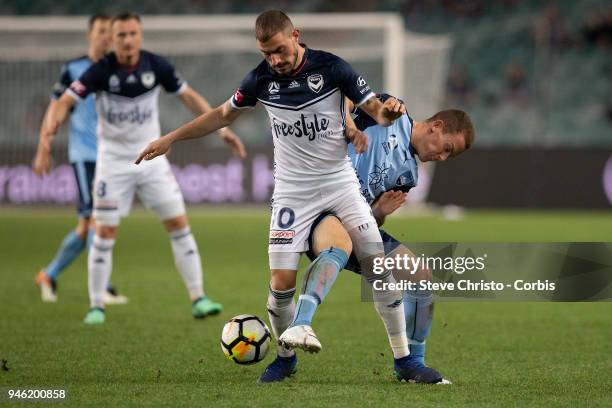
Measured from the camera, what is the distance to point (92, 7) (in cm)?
2578

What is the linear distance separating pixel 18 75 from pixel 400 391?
16.4 m

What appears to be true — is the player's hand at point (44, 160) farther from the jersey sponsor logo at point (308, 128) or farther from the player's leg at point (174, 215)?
the jersey sponsor logo at point (308, 128)

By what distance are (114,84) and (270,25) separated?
3125 millimetres

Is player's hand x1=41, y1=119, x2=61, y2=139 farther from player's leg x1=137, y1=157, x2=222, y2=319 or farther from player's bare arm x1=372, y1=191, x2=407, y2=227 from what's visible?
player's bare arm x1=372, y1=191, x2=407, y2=227

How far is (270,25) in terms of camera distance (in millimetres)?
5156

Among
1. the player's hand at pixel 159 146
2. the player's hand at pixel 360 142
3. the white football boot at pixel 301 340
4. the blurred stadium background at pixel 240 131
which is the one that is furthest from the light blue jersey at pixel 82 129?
the blurred stadium background at pixel 240 131

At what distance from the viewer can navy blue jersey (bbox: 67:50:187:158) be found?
7.98 meters

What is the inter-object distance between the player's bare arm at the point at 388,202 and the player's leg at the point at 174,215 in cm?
272

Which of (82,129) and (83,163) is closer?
(83,163)

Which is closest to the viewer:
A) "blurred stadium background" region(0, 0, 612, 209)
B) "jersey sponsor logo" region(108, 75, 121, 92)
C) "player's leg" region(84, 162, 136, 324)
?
"jersey sponsor logo" region(108, 75, 121, 92)

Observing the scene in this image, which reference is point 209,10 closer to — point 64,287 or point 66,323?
point 64,287

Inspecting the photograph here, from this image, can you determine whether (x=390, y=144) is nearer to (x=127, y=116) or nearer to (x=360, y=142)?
(x=360, y=142)

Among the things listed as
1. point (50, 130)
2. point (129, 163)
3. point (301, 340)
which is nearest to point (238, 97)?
point (301, 340)

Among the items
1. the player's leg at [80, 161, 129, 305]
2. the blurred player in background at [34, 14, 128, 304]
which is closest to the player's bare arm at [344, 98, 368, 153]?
the blurred player in background at [34, 14, 128, 304]
